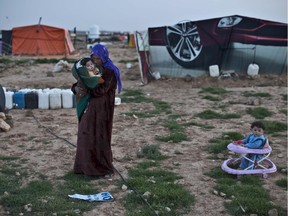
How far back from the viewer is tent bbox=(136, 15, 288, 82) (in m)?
15.4

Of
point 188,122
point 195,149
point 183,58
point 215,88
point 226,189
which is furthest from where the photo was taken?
point 183,58

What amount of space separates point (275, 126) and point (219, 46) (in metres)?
7.87

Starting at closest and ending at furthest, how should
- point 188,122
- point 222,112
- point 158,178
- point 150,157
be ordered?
→ 1. point 158,178
2. point 150,157
3. point 188,122
4. point 222,112

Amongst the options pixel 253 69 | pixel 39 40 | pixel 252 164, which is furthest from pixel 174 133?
pixel 39 40

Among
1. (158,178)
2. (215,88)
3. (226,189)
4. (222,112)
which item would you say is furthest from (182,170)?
(215,88)

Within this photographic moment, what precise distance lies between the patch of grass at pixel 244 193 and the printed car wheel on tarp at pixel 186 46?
10.6 m

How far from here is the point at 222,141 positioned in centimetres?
711

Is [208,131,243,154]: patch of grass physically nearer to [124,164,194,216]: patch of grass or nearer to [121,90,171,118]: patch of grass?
[124,164,194,216]: patch of grass

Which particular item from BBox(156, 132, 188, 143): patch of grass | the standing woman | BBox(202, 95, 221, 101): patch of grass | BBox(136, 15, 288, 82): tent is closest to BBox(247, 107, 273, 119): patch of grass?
BBox(202, 95, 221, 101): patch of grass

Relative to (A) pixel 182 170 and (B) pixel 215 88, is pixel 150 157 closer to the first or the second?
(A) pixel 182 170

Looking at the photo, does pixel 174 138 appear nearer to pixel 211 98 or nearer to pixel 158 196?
pixel 158 196

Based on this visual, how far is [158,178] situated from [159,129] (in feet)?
9.53

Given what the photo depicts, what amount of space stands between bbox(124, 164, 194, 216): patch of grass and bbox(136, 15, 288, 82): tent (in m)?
10.8

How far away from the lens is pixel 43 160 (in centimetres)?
608
